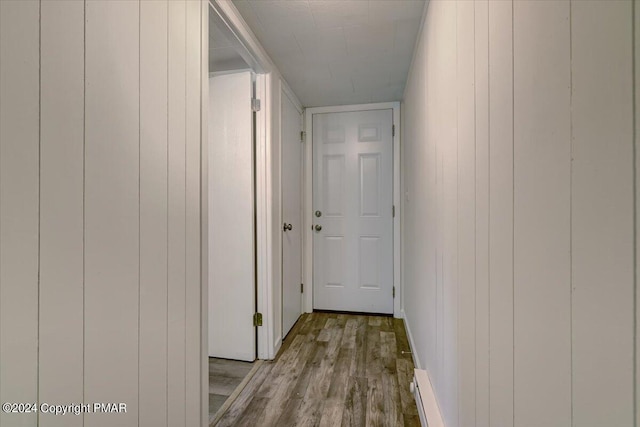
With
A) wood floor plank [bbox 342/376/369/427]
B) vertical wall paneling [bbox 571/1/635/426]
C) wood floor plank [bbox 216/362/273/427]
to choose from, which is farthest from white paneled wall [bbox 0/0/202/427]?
vertical wall paneling [bbox 571/1/635/426]

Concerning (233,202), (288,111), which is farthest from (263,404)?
(288,111)

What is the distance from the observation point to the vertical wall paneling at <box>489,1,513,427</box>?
621 millimetres

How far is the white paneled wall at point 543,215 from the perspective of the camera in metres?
0.35

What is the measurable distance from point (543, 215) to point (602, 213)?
13 centimetres

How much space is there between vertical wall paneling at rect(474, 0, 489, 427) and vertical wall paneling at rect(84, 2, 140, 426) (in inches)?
39.3

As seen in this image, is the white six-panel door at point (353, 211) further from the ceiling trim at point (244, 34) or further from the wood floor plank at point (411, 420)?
the wood floor plank at point (411, 420)

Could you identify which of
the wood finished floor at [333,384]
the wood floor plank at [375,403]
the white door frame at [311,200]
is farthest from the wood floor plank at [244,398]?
the white door frame at [311,200]

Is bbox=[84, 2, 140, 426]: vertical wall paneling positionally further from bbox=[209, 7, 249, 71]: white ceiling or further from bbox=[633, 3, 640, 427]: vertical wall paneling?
bbox=[633, 3, 640, 427]: vertical wall paneling

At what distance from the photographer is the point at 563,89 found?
1.43 feet

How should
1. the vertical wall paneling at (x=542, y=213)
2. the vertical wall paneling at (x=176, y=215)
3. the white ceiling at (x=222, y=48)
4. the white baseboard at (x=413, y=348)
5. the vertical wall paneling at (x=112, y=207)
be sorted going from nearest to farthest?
the vertical wall paneling at (x=542, y=213)
the vertical wall paneling at (x=112, y=207)
the vertical wall paneling at (x=176, y=215)
the white ceiling at (x=222, y=48)
the white baseboard at (x=413, y=348)

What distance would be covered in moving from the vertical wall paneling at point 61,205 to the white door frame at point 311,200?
2.36 metres

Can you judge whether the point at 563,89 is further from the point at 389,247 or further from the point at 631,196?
the point at 389,247

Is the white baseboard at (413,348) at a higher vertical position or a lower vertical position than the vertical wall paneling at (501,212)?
lower

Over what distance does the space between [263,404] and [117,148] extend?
1.50m
